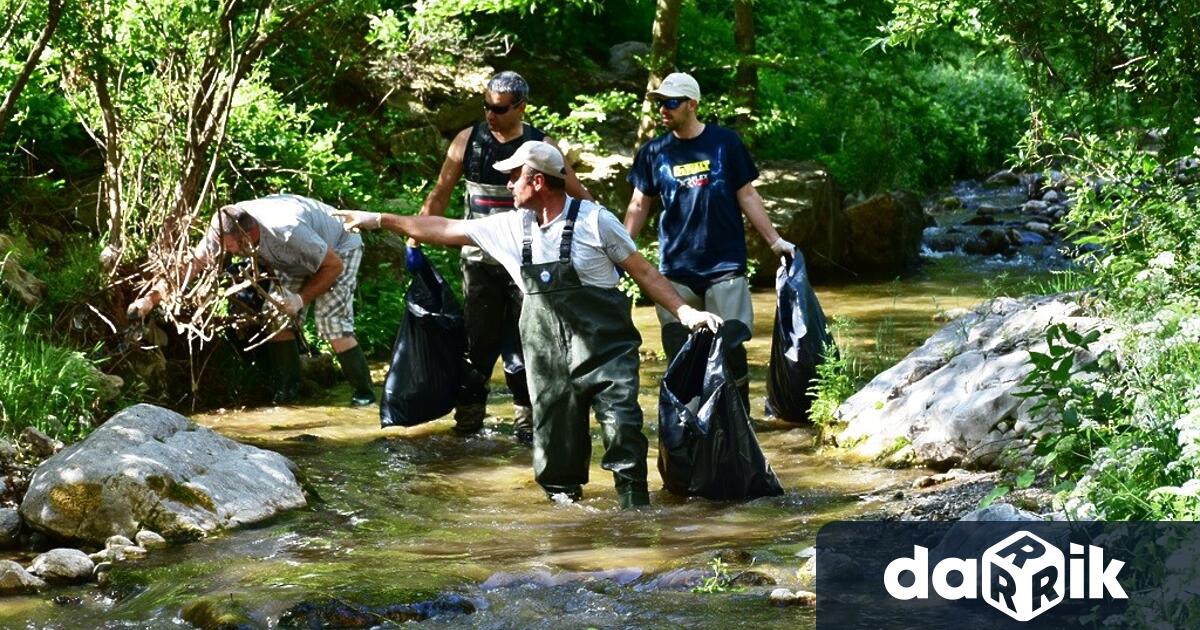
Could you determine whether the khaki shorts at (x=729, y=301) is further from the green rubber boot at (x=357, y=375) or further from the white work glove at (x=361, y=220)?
the green rubber boot at (x=357, y=375)

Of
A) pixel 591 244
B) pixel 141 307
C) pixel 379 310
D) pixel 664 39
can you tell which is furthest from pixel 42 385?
pixel 664 39

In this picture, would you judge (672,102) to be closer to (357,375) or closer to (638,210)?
(638,210)

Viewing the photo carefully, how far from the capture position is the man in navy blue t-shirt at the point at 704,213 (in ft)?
25.5

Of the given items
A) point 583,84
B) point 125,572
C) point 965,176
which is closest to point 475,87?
point 583,84

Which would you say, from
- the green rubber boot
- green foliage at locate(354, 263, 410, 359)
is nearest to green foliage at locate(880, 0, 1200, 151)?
the green rubber boot

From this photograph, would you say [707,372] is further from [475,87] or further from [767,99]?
[767,99]

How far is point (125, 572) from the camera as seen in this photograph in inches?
223

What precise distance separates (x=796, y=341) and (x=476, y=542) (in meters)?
2.75

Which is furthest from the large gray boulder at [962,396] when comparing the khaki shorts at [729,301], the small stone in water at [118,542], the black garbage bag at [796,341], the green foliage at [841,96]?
the green foliage at [841,96]

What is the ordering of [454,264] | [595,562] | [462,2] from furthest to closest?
[454,264]
[462,2]
[595,562]

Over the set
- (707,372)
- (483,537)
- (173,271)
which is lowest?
(483,537)

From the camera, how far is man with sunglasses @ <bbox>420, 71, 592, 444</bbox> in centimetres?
777

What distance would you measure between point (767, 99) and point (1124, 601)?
49.8ft

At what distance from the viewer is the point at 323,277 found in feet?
28.5
